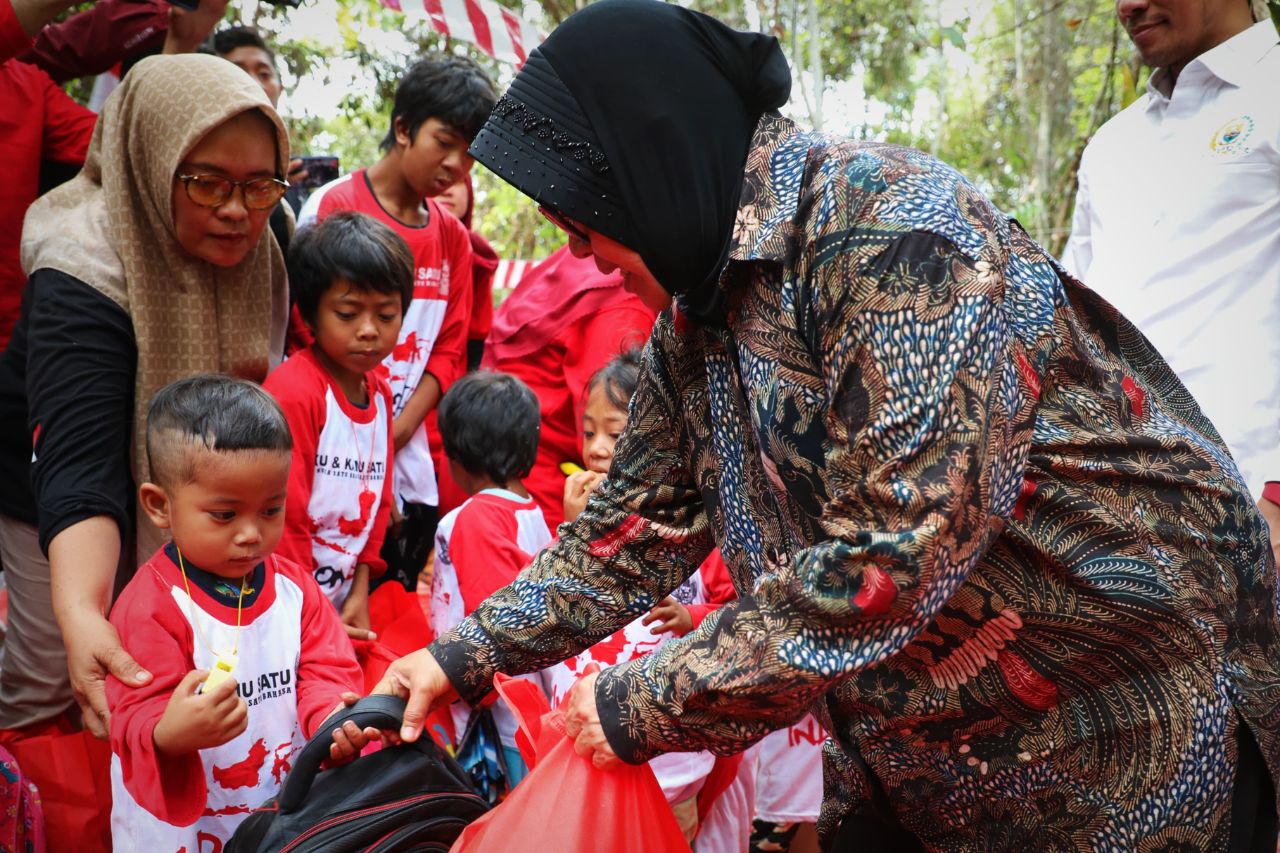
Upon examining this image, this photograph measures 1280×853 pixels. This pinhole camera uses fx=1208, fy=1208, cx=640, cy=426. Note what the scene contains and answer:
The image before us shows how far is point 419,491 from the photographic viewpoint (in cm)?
396

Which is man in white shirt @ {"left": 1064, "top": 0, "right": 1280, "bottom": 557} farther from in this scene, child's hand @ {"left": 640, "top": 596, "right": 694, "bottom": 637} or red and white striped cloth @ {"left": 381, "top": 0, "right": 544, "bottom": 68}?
red and white striped cloth @ {"left": 381, "top": 0, "right": 544, "bottom": 68}

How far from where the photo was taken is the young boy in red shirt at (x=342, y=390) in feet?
10.4

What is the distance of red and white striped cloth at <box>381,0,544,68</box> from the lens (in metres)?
5.70

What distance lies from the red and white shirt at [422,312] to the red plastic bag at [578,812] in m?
2.33

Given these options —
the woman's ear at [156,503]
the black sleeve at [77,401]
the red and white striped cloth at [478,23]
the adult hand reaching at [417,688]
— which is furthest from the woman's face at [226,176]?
the red and white striped cloth at [478,23]

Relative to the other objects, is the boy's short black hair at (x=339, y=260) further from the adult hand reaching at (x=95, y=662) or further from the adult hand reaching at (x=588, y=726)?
the adult hand reaching at (x=588, y=726)

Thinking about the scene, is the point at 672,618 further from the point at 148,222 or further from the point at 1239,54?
the point at 1239,54

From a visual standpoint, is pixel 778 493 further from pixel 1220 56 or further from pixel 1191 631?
pixel 1220 56

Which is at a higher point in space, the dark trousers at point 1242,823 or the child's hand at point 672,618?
the dark trousers at point 1242,823

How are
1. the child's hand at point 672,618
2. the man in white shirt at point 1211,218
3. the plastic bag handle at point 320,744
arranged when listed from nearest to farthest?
the plastic bag handle at point 320,744 < the child's hand at point 672,618 < the man in white shirt at point 1211,218

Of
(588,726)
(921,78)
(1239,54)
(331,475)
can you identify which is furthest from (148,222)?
(921,78)

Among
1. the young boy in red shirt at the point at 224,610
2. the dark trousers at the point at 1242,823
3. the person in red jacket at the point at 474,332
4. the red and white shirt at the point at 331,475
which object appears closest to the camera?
the dark trousers at the point at 1242,823

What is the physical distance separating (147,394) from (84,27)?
177cm

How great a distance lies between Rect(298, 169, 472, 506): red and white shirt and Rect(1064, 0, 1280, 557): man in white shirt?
6.91 ft
